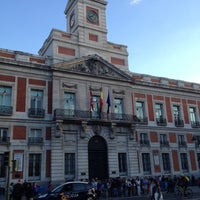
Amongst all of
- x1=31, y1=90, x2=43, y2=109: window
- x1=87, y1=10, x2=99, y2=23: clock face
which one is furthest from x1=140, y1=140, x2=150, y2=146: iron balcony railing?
x1=87, y1=10, x2=99, y2=23: clock face

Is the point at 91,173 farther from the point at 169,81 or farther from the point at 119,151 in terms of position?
the point at 169,81

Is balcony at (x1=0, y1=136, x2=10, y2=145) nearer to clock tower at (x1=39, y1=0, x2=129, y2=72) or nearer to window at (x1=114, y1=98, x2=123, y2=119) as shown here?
clock tower at (x1=39, y1=0, x2=129, y2=72)

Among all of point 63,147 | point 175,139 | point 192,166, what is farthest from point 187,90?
point 63,147

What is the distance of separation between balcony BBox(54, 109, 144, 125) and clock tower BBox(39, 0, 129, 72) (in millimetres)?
5399

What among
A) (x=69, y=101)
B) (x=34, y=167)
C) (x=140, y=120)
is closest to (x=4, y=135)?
(x=34, y=167)

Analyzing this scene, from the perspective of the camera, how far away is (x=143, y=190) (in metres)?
22.8

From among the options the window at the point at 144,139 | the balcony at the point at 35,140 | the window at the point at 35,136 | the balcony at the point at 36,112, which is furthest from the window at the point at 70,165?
the window at the point at 144,139

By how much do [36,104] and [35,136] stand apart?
299 cm

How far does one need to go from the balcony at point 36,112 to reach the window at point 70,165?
428 cm

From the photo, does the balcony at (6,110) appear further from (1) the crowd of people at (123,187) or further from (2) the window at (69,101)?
(1) the crowd of people at (123,187)

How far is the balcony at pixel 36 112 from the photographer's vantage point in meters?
23.0

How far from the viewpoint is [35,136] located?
2291 cm

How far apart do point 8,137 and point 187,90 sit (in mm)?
23182

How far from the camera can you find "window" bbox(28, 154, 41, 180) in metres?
21.7
